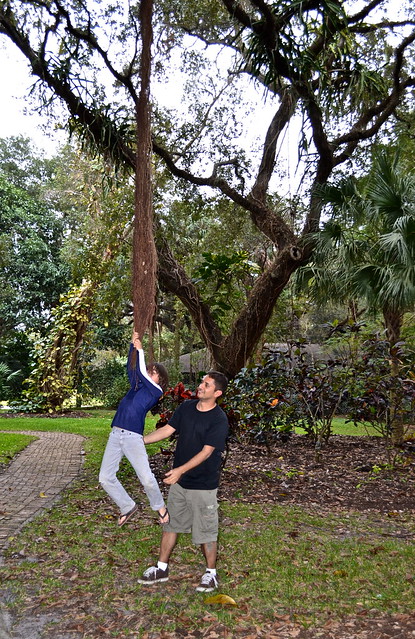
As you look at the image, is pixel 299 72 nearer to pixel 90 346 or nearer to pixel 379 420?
pixel 379 420

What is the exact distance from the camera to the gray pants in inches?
152

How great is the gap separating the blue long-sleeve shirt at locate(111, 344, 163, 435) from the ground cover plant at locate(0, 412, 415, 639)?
43.7 inches

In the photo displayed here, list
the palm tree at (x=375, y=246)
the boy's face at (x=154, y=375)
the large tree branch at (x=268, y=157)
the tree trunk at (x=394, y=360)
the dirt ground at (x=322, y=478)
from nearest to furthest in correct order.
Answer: the boy's face at (x=154, y=375) → the dirt ground at (x=322, y=478) → the tree trunk at (x=394, y=360) → the palm tree at (x=375, y=246) → the large tree branch at (x=268, y=157)

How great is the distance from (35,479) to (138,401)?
4350mm

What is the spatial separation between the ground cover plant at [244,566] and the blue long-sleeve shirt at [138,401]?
1110mm

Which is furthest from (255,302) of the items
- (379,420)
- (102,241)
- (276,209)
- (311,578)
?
(311,578)

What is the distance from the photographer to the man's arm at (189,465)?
362cm

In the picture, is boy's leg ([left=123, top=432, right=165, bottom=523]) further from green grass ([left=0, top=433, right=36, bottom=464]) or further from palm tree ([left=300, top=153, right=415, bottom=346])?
palm tree ([left=300, top=153, right=415, bottom=346])

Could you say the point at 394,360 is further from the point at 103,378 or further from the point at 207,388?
the point at 103,378

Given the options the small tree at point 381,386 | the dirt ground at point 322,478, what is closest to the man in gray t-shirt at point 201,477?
the dirt ground at point 322,478

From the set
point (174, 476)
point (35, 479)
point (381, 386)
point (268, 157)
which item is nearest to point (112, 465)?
point (174, 476)

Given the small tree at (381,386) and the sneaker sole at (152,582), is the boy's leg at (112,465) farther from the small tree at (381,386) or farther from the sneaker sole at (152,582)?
the small tree at (381,386)

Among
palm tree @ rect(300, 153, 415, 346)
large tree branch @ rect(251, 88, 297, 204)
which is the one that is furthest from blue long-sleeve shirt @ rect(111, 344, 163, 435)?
large tree branch @ rect(251, 88, 297, 204)

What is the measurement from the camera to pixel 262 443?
9688 millimetres
